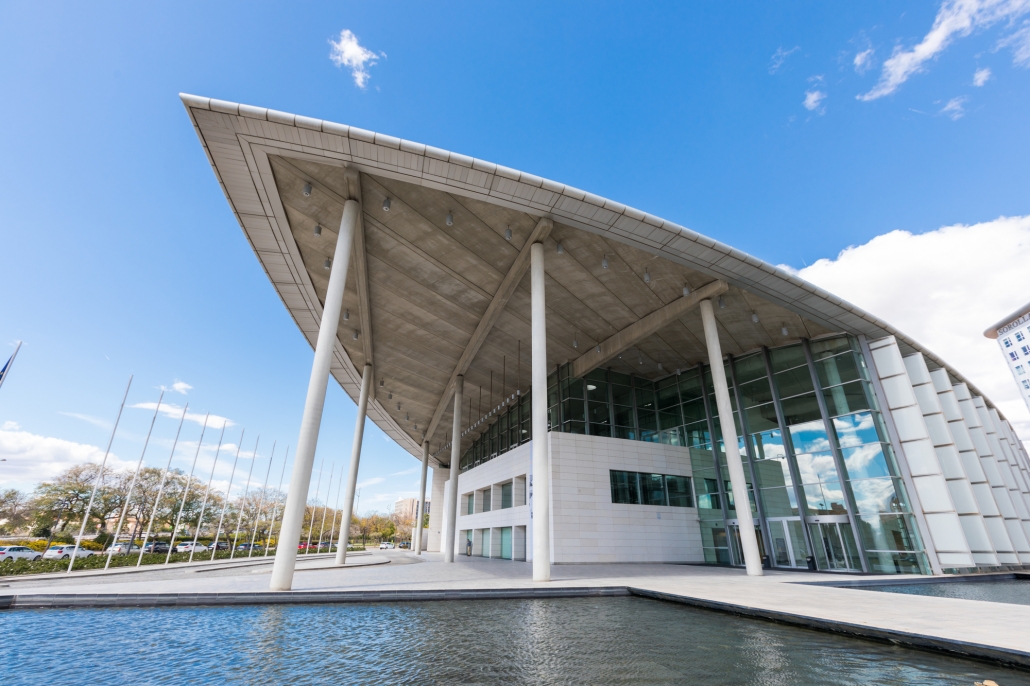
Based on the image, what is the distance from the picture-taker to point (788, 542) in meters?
16.3

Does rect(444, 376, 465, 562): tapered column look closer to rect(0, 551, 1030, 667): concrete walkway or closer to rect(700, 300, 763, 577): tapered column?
rect(0, 551, 1030, 667): concrete walkway

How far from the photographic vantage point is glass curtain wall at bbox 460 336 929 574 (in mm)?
14711

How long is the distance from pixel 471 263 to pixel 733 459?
1078 cm

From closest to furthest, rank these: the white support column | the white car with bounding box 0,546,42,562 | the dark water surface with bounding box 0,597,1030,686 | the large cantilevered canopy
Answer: the dark water surface with bounding box 0,597,1030,686 < the large cantilevered canopy < the white support column < the white car with bounding box 0,546,42,562

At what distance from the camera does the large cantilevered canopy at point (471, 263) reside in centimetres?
1009

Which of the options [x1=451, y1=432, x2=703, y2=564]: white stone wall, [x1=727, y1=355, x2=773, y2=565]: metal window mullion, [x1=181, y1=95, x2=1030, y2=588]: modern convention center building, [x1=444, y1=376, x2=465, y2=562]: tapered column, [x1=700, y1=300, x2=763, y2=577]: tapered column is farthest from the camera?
[x1=444, y1=376, x2=465, y2=562]: tapered column

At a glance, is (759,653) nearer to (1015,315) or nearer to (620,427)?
(620,427)

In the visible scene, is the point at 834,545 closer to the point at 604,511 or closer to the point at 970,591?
the point at 970,591

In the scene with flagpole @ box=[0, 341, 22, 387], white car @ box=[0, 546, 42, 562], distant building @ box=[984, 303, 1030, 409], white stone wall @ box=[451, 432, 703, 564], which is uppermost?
distant building @ box=[984, 303, 1030, 409]

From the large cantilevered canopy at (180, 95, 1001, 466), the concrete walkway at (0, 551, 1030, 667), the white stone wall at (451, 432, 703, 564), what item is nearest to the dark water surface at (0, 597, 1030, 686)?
the concrete walkway at (0, 551, 1030, 667)

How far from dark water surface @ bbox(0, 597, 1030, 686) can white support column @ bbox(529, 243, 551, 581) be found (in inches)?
158

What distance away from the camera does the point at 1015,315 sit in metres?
63.6

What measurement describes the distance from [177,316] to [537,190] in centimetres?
4089

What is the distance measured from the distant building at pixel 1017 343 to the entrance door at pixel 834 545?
76.9 meters
